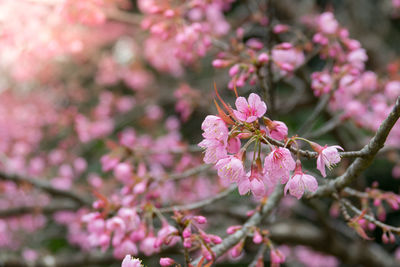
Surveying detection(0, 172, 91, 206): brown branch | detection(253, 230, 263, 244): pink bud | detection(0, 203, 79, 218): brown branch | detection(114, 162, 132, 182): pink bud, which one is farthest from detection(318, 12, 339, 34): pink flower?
detection(0, 203, 79, 218): brown branch

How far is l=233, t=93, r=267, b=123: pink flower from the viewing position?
92cm

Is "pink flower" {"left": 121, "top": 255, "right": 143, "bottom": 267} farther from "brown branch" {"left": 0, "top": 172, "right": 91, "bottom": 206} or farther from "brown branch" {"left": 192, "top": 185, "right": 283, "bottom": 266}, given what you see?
"brown branch" {"left": 0, "top": 172, "right": 91, "bottom": 206}

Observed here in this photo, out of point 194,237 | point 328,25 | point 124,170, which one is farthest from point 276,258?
→ point 328,25

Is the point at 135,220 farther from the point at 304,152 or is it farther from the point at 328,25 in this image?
the point at 328,25

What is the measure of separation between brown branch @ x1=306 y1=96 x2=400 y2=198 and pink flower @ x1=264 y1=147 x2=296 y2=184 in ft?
0.79

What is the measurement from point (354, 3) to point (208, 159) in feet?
10.5

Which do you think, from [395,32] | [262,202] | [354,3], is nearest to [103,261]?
[262,202]

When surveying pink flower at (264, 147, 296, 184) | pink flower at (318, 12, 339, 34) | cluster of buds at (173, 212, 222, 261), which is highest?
pink flower at (264, 147, 296, 184)

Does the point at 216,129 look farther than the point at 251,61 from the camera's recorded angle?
No

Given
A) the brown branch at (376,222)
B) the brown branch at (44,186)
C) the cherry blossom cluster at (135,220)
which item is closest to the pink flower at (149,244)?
the cherry blossom cluster at (135,220)

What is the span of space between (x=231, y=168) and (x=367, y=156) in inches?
15.5

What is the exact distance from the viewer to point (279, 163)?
2.99 feet

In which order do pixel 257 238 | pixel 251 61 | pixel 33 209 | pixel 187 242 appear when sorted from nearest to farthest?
pixel 187 242 → pixel 257 238 → pixel 251 61 → pixel 33 209

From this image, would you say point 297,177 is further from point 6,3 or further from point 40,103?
point 40,103
